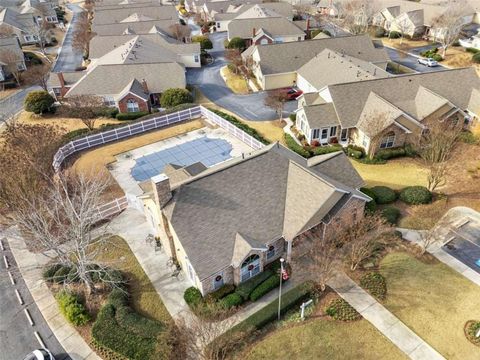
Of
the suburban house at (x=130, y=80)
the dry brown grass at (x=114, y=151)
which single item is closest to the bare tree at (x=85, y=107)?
the suburban house at (x=130, y=80)

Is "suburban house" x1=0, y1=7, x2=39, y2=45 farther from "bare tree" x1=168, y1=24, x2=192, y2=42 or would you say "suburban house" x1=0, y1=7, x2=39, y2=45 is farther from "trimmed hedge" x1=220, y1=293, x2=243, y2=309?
"trimmed hedge" x1=220, y1=293, x2=243, y2=309

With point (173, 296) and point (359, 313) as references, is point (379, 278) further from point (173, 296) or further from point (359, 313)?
point (173, 296)

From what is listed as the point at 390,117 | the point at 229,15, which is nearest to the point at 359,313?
the point at 390,117

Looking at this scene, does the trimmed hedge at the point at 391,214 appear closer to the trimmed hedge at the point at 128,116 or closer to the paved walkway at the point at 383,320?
the paved walkway at the point at 383,320

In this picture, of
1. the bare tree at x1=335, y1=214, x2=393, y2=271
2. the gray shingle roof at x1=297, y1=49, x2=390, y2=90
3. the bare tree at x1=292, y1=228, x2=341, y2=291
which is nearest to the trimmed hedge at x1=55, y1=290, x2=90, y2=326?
the bare tree at x1=292, y1=228, x2=341, y2=291

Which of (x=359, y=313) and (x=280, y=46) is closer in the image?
(x=359, y=313)

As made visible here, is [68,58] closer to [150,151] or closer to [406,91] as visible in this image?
[150,151]

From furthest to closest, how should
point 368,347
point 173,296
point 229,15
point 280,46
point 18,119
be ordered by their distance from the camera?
point 229,15 < point 280,46 < point 18,119 < point 173,296 < point 368,347
